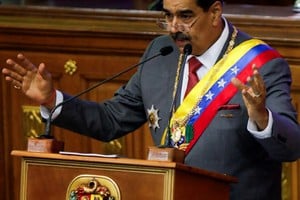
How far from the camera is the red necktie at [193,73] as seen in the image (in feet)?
12.2

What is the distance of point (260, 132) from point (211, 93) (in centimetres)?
33

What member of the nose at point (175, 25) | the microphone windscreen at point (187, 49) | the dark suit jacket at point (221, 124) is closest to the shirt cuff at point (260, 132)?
the dark suit jacket at point (221, 124)

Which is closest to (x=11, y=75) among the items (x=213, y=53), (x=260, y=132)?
(x=213, y=53)

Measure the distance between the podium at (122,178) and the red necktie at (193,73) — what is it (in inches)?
15.9

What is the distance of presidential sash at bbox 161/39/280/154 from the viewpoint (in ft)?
11.9

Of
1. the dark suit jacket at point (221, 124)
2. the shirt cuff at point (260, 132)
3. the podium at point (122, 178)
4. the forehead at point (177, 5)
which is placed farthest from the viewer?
the forehead at point (177, 5)

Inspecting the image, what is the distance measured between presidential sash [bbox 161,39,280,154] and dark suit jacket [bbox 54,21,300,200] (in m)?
0.02

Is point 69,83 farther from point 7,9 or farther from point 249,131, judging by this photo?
point 249,131

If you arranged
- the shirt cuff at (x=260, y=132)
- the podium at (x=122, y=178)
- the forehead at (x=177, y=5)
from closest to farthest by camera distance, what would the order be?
the podium at (x=122, y=178) < the shirt cuff at (x=260, y=132) < the forehead at (x=177, y=5)

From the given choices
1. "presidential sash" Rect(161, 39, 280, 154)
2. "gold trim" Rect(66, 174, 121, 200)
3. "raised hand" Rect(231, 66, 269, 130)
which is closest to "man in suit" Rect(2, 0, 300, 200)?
"presidential sash" Rect(161, 39, 280, 154)

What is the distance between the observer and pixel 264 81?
359 centimetres

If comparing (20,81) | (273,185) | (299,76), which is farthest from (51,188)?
(299,76)

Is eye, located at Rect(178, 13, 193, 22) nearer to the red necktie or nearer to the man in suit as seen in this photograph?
the man in suit

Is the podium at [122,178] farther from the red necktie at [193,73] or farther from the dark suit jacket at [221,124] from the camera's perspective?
the red necktie at [193,73]
